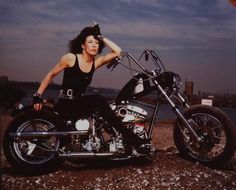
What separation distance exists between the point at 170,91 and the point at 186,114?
0.81 feet

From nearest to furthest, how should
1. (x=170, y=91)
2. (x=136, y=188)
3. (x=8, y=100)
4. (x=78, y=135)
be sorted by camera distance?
1. (x=136, y=188)
2. (x=78, y=135)
3. (x=170, y=91)
4. (x=8, y=100)

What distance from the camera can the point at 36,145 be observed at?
2592 millimetres

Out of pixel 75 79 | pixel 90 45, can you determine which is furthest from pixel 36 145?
pixel 90 45

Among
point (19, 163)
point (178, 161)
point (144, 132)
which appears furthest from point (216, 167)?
point (19, 163)

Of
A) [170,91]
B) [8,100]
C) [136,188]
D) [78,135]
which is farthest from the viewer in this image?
[8,100]

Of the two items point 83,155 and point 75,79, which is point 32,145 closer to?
point 83,155

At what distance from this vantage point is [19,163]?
252cm

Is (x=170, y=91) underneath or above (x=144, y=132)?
above

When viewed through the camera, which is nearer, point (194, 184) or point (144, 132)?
point (194, 184)

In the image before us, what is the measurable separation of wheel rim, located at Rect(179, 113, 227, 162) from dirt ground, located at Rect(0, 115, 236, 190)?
0.11 m

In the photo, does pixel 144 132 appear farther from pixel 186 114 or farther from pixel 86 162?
pixel 86 162

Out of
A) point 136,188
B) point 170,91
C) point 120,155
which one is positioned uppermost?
point 170,91

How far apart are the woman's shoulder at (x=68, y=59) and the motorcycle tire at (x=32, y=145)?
17.4 inches

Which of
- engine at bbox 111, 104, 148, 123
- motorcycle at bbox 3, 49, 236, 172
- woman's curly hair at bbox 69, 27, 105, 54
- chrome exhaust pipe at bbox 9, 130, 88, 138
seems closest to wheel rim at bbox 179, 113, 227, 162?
motorcycle at bbox 3, 49, 236, 172
